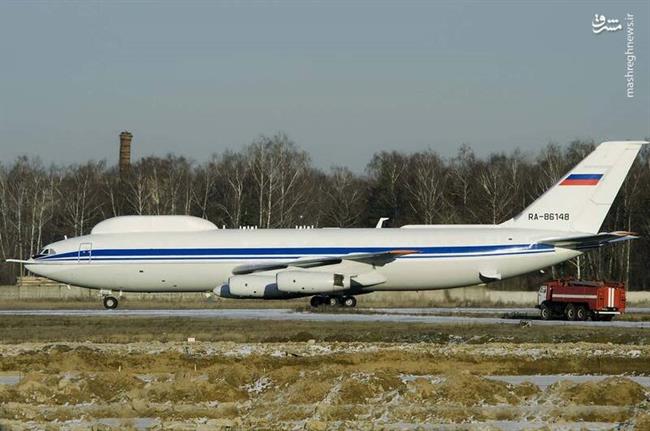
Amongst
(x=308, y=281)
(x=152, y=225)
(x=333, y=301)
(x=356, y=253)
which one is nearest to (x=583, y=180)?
(x=356, y=253)

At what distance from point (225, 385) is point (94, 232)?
35587mm

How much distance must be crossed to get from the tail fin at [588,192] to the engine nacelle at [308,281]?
10471 millimetres

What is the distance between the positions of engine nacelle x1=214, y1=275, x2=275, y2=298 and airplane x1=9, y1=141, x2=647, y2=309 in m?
0.05

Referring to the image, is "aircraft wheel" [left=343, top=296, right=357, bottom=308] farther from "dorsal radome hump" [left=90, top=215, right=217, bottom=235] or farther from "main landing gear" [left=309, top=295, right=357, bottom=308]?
"dorsal radome hump" [left=90, top=215, right=217, bottom=235]

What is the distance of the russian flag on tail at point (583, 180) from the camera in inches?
2080

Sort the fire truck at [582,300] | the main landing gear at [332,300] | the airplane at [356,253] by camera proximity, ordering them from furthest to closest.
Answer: the main landing gear at [332,300], the airplane at [356,253], the fire truck at [582,300]

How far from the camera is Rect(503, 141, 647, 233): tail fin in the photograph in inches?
2077

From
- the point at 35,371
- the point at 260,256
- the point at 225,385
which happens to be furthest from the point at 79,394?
the point at 260,256

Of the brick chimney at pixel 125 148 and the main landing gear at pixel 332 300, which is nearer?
the main landing gear at pixel 332 300

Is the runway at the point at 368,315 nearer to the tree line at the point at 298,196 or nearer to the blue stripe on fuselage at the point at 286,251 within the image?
the blue stripe on fuselage at the point at 286,251

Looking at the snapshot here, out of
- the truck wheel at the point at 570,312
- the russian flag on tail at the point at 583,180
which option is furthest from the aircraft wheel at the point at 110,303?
the russian flag on tail at the point at 583,180

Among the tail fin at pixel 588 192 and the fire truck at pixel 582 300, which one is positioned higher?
the tail fin at pixel 588 192

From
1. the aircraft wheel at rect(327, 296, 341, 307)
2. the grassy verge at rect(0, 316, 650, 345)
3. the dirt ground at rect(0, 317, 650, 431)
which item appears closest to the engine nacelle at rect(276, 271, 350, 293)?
the aircraft wheel at rect(327, 296, 341, 307)

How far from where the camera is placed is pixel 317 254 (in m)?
52.2
